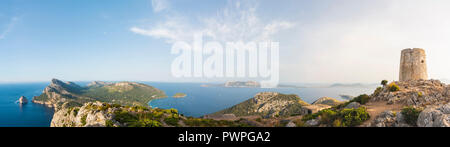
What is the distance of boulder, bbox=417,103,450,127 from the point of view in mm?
7333

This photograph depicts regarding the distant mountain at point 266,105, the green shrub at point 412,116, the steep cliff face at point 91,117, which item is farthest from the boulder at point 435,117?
the distant mountain at point 266,105

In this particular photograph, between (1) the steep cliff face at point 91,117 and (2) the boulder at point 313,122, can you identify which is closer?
(2) the boulder at point 313,122

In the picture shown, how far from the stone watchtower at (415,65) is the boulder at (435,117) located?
16.4 metres

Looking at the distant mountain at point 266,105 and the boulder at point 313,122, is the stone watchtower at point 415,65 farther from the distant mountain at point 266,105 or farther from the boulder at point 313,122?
the distant mountain at point 266,105

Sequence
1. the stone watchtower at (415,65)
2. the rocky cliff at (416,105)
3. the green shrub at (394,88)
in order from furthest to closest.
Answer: the stone watchtower at (415,65) → the green shrub at (394,88) → the rocky cliff at (416,105)

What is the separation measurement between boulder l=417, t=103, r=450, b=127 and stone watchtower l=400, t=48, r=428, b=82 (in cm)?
1640

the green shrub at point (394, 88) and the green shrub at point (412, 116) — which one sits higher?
the green shrub at point (394, 88)

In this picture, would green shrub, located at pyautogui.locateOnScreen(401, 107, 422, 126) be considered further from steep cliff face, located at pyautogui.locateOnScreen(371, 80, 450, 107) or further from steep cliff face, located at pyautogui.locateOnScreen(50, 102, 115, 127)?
steep cliff face, located at pyautogui.locateOnScreen(50, 102, 115, 127)

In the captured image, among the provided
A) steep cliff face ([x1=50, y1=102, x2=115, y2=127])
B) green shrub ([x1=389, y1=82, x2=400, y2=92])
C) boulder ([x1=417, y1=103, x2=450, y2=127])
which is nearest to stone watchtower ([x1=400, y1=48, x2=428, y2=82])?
green shrub ([x1=389, y1=82, x2=400, y2=92])

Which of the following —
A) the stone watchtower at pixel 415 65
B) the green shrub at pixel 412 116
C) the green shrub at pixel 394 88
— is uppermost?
the stone watchtower at pixel 415 65

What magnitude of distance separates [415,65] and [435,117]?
1785 cm

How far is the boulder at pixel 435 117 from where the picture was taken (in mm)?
7333
